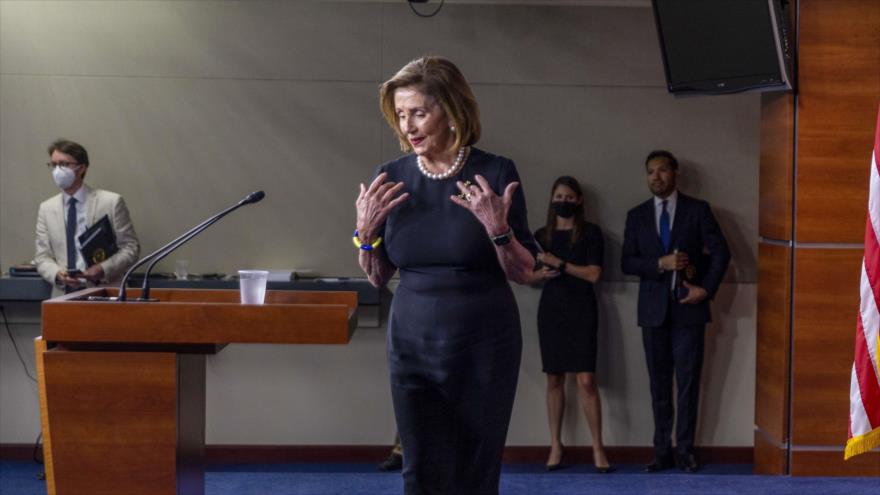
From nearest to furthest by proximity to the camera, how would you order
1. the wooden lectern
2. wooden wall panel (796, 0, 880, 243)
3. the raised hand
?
the wooden lectern → wooden wall panel (796, 0, 880, 243) → the raised hand

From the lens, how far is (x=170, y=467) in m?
2.85

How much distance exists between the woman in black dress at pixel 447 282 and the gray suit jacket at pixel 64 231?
11.4 feet

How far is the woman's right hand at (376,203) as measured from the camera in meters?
2.59

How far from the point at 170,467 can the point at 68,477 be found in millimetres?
269

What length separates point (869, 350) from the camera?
345 centimetres

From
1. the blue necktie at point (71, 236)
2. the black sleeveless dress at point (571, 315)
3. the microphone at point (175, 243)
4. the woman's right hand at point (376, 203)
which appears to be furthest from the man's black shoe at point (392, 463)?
the woman's right hand at point (376, 203)

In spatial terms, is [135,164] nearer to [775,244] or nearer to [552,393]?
[552,393]

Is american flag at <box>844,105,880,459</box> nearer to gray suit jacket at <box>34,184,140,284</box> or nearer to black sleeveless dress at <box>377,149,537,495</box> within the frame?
black sleeveless dress at <box>377,149,537,495</box>

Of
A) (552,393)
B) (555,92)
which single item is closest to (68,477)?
(552,393)

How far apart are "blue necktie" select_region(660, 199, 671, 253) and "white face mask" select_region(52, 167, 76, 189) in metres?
3.25

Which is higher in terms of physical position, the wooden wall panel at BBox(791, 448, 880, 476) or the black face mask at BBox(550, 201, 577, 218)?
the black face mask at BBox(550, 201, 577, 218)

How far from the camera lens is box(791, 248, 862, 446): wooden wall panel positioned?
5.08m

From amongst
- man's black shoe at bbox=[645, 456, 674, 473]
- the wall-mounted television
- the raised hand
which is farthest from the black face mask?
man's black shoe at bbox=[645, 456, 674, 473]

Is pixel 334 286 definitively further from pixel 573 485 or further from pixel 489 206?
pixel 489 206
